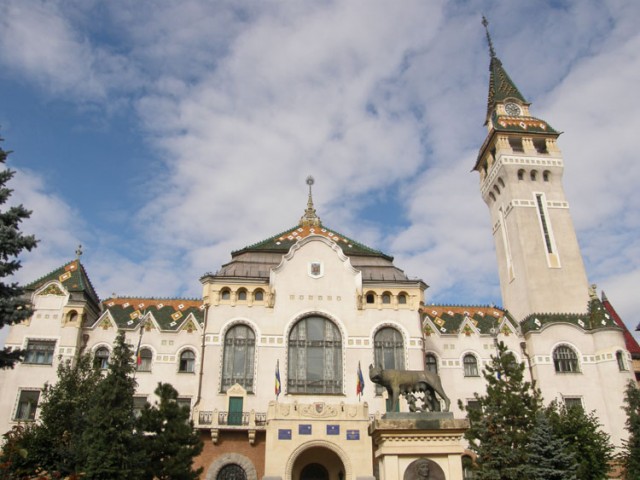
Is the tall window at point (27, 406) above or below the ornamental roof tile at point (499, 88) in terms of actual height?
below

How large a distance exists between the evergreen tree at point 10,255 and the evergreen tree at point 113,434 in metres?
4.92

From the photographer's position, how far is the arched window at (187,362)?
34.3 meters

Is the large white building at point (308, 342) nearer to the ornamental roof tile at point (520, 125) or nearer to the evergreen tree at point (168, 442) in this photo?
the evergreen tree at point (168, 442)

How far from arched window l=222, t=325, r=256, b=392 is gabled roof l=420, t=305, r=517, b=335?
12054 millimetres

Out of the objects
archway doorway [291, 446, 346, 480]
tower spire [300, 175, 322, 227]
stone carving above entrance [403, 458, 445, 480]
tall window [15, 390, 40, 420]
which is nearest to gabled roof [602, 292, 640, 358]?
tower spire [300, 175, 322, 227]

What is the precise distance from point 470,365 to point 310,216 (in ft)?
53.0

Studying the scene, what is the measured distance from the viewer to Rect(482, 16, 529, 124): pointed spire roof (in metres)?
50.6

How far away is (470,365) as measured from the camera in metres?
37.1

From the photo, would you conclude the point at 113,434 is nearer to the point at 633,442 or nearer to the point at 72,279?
the point at 72,279

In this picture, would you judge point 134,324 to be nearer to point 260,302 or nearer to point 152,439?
point 260,302

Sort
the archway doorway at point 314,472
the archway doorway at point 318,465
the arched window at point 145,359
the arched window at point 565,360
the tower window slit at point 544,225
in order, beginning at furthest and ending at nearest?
the tower window slit at point 544,225, the arched window at point 565,360, the arched window at point 145,359, the archway doorway at point 314,472, the archway doorway at point 318,465

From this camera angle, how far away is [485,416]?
80.4 feet

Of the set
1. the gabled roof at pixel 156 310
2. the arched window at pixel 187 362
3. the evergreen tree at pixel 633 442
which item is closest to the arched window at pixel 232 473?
the arched window at pixel 187 362

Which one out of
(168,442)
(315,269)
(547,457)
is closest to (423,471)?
(547,457)
